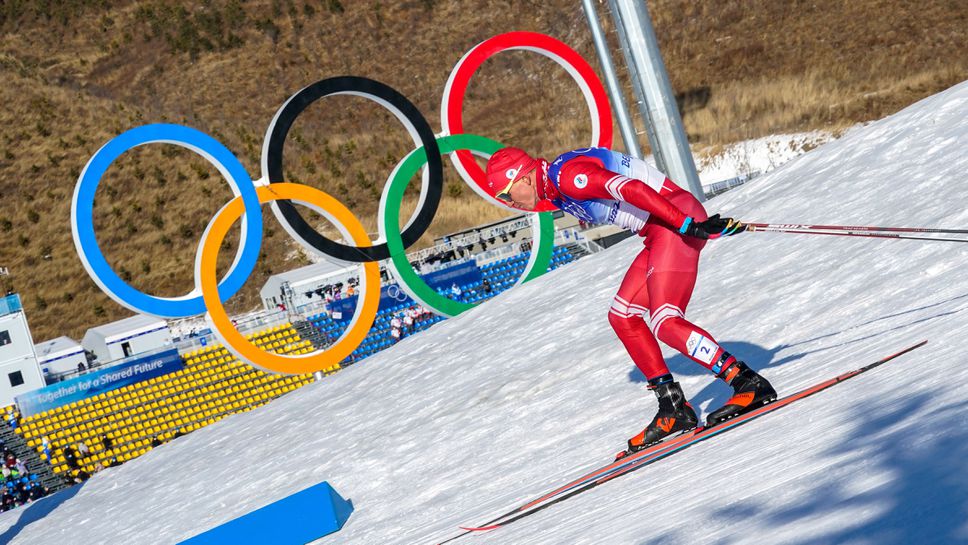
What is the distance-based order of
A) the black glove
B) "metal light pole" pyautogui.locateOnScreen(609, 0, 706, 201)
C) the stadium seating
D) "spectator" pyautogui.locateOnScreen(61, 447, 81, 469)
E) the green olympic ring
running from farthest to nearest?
1. the stadium seating
2. "spectator" pyautogui.locateOnScreen(61, 447, 81, 469)
3. "metal light pole" pyautogui.locateOnScreen(609, 0, 706, 201)
4. the green olympic ring
5. the black glove

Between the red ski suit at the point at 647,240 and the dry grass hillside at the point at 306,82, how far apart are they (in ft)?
119

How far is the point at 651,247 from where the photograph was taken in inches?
220

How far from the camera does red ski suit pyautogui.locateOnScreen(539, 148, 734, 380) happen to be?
5367mm

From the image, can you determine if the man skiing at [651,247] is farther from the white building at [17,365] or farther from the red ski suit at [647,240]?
the white building at [17,365]

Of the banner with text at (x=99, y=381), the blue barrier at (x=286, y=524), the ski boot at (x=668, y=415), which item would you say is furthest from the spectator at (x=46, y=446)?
the ski boot at (x=668, y=415)

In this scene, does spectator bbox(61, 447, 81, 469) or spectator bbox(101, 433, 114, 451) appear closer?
spectator bbox(61, 447, 81, 469)

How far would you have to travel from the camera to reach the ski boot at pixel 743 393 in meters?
5.34

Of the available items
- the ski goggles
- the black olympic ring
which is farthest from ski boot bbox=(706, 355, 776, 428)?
the black olympic ring

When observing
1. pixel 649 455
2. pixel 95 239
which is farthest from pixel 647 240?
pixel 95 239

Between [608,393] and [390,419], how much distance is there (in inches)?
117

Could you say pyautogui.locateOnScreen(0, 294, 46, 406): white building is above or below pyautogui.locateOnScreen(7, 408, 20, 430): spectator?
above

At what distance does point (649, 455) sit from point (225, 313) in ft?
42.3

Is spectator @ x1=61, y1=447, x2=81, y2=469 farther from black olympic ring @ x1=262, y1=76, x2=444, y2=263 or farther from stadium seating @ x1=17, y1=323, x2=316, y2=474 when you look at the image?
black olympic ring @ x1=262, y1=76, x2=444, y2=263

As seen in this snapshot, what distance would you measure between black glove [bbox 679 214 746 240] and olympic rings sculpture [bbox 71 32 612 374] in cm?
1108
